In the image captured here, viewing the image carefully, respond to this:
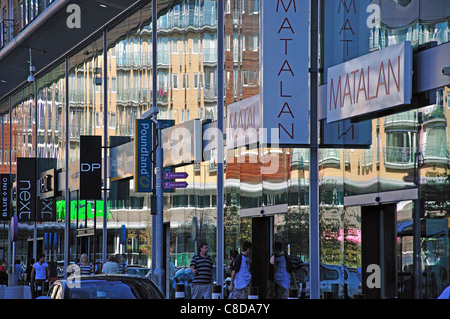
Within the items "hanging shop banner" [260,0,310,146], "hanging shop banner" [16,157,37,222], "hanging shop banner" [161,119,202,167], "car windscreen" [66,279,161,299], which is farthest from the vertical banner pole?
"hanging shop banner" [16,157,37,222]

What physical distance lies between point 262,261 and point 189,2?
373 inches

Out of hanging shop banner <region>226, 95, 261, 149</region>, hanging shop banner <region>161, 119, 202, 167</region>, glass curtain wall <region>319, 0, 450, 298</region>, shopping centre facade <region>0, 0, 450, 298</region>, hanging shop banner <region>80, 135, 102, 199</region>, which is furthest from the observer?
hanging shop banner <region>80, 135, 102, 199</region>

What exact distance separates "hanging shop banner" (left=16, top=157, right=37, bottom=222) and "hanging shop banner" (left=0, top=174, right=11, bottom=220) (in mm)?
4295

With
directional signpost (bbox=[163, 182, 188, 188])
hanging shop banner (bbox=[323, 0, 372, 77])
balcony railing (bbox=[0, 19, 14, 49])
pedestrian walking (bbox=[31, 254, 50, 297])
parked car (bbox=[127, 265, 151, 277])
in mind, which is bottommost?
pedestrian walking (bbox=[31, 254, 50, 297])

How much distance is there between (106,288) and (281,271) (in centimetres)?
921

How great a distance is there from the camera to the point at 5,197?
52.0 metres

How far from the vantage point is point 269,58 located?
58.7ft

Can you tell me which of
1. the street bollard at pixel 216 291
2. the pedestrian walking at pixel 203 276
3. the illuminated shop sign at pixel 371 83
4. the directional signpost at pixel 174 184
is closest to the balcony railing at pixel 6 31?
the directional signpost at pixel 174 184

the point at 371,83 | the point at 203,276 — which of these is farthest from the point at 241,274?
the point at 371,83

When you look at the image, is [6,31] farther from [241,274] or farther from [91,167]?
[241,274]

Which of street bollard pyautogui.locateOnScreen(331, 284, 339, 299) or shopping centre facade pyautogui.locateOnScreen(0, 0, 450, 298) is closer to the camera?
shopping centre facade pyautogui.locateOnScreen(0, 0, 450, 298)

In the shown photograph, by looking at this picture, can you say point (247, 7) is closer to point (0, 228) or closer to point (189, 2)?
point (189, 2)

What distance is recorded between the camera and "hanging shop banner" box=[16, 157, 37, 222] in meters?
46.8

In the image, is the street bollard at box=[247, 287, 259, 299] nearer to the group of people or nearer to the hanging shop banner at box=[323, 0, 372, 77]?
the group of people
